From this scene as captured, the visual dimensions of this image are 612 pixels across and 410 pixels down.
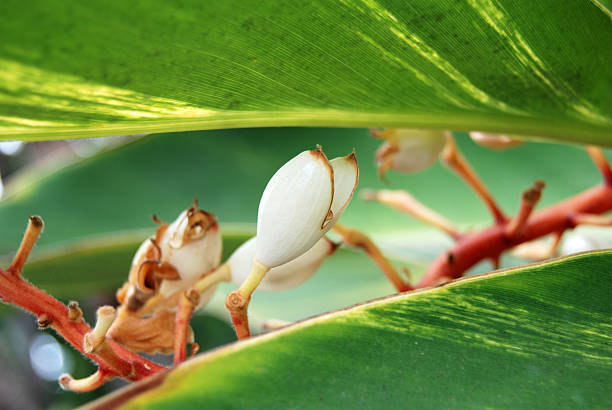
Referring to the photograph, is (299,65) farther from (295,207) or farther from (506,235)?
(506,235)

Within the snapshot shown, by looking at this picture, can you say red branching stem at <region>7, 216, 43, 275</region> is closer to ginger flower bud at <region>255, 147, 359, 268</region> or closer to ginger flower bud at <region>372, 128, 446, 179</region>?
ginger flower bud at <region>255, 147, 359, 268</region>

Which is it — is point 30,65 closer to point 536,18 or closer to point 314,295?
point 536,18

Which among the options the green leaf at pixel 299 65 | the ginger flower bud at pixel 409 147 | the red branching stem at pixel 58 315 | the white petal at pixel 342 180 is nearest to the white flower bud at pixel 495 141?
the ginger flower bud at pixel 409 147

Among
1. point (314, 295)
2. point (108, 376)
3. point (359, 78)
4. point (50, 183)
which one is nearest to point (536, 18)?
point (359, 78)

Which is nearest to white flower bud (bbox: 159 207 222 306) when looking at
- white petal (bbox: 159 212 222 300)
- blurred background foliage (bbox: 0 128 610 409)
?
white petal (bbox: 159 212 222 300)

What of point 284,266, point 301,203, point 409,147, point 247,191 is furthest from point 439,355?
point 247,191

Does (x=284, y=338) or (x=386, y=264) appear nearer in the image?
(x=284, y=338)
